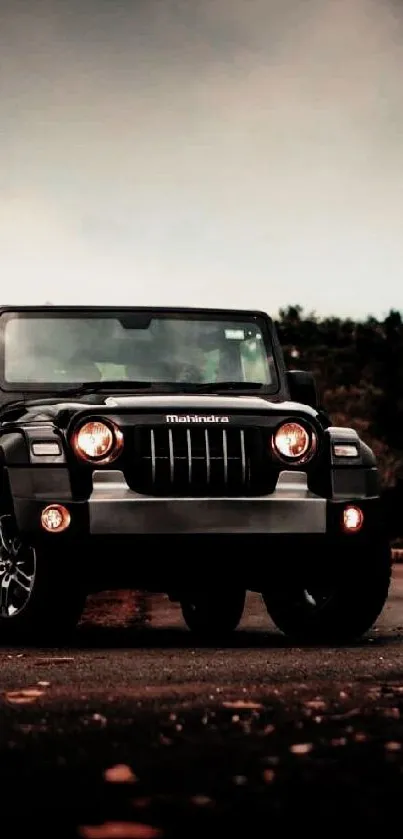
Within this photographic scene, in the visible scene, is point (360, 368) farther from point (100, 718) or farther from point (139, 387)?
point (100, 718)

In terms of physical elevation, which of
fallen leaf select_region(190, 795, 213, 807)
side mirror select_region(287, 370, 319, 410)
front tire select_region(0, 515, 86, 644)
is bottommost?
fallen leaf select_region(190, 795, 213, 807)

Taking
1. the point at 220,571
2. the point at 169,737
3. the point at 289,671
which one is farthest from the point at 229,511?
the point at 169,737

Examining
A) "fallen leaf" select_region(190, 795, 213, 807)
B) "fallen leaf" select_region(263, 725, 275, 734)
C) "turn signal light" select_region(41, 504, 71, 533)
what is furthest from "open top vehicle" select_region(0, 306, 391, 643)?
"fallen leaf" select_region(190, 795, 213, 807)

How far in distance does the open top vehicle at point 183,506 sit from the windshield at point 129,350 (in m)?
0.35

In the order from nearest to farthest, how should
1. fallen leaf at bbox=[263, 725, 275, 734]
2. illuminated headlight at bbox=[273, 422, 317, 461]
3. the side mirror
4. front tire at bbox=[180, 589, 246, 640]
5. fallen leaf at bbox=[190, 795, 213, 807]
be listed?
fallen leaf at bbox=[190, 795, 213, 807], fallen leaf at bbox=[263, 725, 275, 734], illuminated headlight at bbox=[273, 422, 317, 461], the side mirror, front tire at bbox=[180, 589, 246, 640]

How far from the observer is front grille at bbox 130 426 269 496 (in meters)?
9.80

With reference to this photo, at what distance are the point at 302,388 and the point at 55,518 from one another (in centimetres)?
230

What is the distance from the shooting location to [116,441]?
9.78m

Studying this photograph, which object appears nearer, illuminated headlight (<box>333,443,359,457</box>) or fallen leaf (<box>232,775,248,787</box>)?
fallen leaf (<box>232,775,248,787</box>)

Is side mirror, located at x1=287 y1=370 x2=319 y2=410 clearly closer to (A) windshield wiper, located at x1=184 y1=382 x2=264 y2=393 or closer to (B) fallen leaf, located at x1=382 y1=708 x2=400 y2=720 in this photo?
(A) windshield wiper, located at x1=184 y1=382 x2=264 y2=393

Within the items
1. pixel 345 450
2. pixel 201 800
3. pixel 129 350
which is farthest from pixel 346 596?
pixel 201 800

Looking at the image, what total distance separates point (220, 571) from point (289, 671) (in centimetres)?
179

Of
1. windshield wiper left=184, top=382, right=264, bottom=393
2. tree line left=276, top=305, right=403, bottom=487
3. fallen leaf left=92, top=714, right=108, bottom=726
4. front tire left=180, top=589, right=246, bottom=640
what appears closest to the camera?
fallen leaf left=92, top=714, right=108, bottom=726

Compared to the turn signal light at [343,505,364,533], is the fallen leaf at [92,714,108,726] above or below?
below
